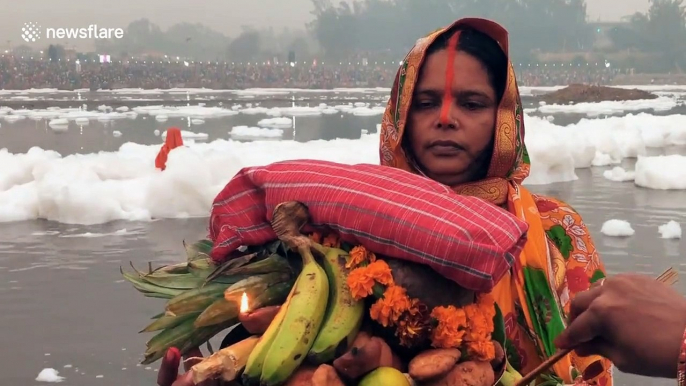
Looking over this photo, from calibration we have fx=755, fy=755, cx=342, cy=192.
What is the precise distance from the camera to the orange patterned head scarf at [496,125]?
2.14 meters

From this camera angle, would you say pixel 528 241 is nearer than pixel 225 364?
No

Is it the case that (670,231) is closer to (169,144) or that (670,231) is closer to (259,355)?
(259,355)

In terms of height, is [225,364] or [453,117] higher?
[453,117]

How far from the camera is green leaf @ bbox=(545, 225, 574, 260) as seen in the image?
222 centimetres

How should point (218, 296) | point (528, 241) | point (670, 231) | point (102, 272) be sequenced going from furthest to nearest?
point (670, 231), point (102, 272), point (528, 241), point (218, 296)

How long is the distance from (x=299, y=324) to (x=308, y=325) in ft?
0.06

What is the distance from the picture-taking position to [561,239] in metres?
2.23

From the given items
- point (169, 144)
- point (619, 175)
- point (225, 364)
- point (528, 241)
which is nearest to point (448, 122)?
point (528, 241)

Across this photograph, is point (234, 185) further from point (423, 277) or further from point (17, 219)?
point (17, 219)

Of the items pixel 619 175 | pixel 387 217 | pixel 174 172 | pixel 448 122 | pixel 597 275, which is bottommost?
pixel 619 175

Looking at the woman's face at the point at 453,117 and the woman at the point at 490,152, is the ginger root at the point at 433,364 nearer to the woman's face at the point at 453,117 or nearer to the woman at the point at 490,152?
the woman at the point at 490,152

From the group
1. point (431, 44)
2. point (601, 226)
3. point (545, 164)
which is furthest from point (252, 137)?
Result: point (431, 44)

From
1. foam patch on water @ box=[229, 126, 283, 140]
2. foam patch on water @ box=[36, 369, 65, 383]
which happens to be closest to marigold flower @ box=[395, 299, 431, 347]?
foam patch on water @ box=[36, 369, 65, 383]

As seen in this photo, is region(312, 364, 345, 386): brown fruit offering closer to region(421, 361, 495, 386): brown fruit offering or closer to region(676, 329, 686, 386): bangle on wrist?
region(421, 361, 495, 386): brown fruit offering
